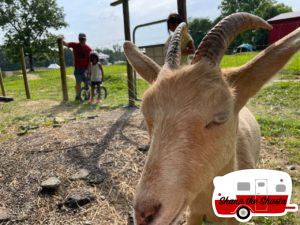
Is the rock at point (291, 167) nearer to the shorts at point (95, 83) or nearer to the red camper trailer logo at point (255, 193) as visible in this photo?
the red camper trailer logo at point (255, 193)

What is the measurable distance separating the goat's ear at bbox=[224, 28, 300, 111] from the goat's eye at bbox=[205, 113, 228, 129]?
337 mm

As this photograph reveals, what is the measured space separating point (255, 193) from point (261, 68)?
106 centimetres

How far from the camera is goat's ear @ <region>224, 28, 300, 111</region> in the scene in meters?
2.79

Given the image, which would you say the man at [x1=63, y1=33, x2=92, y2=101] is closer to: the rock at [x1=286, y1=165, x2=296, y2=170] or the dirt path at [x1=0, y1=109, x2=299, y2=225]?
the dirt path at [x1=0, y1=109, x2=299, y2=225]

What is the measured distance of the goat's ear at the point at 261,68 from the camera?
110 inches

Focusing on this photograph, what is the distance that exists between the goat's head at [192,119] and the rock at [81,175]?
9.53 ft

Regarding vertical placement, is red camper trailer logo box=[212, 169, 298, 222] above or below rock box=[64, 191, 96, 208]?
above

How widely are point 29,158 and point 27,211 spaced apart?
175 cm

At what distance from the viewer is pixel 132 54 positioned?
416cm

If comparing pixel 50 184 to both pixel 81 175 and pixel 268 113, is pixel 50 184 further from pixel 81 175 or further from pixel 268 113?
pixel 268 113

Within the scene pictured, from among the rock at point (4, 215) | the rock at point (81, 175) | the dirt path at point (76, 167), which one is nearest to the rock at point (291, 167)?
the dirt path at point (76, 167)

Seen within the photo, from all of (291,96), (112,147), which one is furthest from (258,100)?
(112,147)

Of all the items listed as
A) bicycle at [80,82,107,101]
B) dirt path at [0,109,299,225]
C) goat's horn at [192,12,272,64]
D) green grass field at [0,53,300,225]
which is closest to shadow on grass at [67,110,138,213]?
dirt path at [0,109,299,225]

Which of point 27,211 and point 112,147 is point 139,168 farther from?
point 27,211
